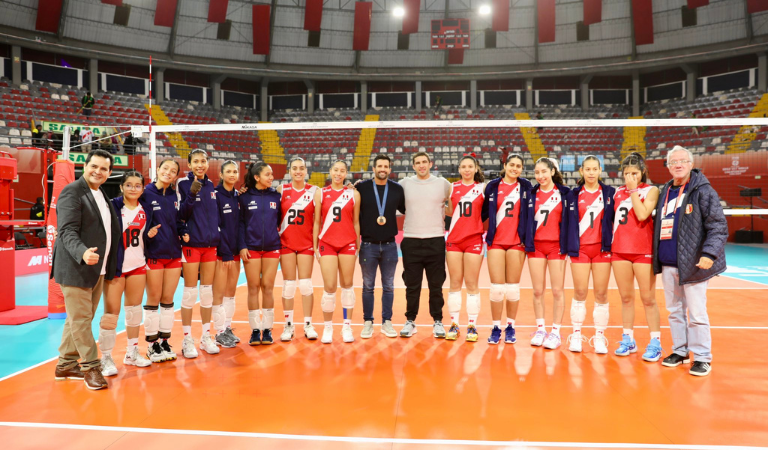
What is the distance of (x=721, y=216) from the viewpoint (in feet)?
14.0

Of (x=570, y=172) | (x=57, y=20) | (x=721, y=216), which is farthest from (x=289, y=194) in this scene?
(x=57, y=20)

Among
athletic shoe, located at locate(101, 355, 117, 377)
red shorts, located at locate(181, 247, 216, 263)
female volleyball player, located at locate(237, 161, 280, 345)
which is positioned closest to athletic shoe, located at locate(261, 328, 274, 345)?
female volleyball player, located at locate(237, 161, 280, 345)

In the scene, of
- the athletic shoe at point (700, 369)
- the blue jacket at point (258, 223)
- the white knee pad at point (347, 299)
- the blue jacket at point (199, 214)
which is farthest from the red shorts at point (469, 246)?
the blue jacket at point (199, 214)

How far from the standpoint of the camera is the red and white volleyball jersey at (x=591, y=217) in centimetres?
484

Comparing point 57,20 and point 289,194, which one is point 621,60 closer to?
point 289,194

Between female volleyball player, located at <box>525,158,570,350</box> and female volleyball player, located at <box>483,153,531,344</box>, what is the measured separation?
0.11 m

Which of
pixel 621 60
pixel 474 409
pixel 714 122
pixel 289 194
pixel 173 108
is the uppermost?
pixel 621 60

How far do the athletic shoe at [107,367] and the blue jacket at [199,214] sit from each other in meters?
1.27

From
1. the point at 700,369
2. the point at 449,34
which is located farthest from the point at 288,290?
the point at 449,34

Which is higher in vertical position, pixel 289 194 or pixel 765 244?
pixel 289 194

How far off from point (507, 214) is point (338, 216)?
6.30ft

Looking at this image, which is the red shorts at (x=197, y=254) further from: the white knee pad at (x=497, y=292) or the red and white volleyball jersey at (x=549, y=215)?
the red and white volleyball jersey at (x=549, y=215)

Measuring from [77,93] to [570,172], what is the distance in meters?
23.2

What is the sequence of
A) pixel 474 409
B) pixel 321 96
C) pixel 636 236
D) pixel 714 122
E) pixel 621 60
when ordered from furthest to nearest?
pixel 321 96 < pixel 621 60 < pixel 714 122 < pixel 636 236 < pixel 474 409
